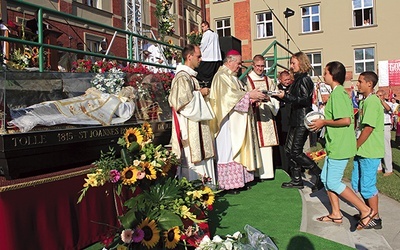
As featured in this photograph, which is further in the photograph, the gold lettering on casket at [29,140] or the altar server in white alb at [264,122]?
the altar server in white alb at [264,122]

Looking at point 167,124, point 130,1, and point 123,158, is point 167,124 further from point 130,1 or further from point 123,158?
point 130,1

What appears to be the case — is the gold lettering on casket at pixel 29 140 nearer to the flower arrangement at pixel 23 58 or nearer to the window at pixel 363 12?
→ the flower arrangement at pixel 23 58

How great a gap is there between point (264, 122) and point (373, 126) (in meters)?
2.49

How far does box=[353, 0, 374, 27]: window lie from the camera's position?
26.1 m

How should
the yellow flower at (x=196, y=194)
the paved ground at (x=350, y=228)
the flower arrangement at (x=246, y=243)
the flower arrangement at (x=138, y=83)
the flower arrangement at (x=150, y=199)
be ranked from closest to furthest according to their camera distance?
the flower arrangement at (x=246, y=243) < the flower arrangement at (x=150, y=199) < the yellow flower at (x=196, y=194) < the paved ground at (x=350, y=228) < the flower arrangement at (x=138, y=83)

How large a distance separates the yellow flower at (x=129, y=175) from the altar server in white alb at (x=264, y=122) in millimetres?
3728

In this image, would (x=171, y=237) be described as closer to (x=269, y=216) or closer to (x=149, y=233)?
(x=149, y=233)

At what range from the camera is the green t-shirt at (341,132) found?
4078 millimetres

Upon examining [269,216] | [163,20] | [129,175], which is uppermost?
[163,20]

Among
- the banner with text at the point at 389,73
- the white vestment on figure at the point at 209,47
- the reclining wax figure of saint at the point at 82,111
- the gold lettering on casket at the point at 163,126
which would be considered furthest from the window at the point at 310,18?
the reclining wax figure of saint at the point at 82,111

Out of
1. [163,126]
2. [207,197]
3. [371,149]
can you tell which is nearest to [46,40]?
[163,126]

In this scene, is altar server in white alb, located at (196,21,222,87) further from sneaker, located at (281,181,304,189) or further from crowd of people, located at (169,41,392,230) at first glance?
sneaker, located at (281,181,304,189)

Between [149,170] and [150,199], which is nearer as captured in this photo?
[150,199]

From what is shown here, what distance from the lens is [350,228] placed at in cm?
436
